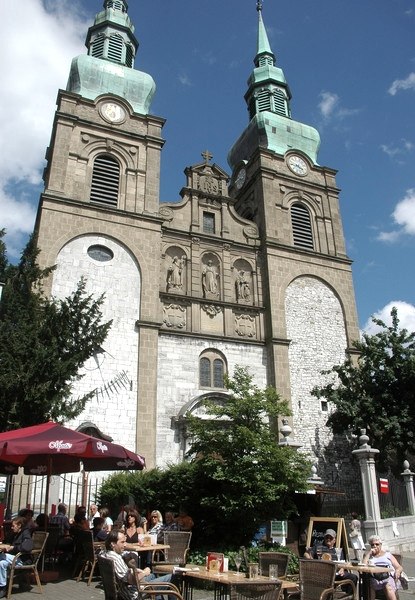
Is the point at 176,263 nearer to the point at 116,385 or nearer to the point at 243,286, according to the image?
the point at 243,286

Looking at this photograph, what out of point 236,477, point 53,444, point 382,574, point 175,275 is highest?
point 175,275

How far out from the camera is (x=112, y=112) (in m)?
27.4

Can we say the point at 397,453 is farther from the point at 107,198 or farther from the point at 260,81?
the point at 260,81

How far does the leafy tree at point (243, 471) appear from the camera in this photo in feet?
39.5

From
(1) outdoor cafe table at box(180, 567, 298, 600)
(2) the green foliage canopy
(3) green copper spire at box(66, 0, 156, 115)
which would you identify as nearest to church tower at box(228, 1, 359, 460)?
(3) green copper spire at box(66, 0, 156, 115)

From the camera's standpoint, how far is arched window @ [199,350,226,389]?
23125mm

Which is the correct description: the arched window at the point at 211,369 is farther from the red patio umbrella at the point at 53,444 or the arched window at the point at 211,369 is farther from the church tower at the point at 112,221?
the red patio umbrella at the point at 53,444

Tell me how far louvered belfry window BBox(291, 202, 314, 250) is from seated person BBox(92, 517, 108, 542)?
2011 cm

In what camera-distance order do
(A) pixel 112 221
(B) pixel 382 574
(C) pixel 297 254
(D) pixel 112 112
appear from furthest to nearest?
1. (C) pixel 297 254
2. (D) pixel 112 112
3. (A) pixel 112 221
4. (B) pixel 382 574

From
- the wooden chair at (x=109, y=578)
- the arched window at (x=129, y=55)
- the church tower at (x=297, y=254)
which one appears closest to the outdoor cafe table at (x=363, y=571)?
the wooden chair at (x=109, y=578)

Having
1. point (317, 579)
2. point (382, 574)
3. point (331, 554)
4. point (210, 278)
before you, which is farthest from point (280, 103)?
point (317, 579)

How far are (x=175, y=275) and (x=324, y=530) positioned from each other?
15.0 metres

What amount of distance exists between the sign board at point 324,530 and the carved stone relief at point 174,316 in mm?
12849

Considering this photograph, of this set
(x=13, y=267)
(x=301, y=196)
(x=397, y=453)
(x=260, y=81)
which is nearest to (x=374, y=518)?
(x=397, y=453)
